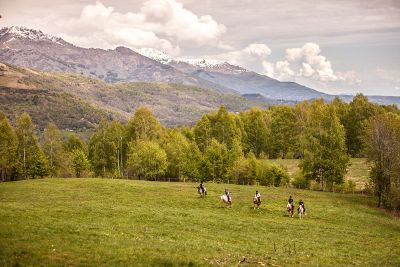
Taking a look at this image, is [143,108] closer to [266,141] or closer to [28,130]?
[28,130]

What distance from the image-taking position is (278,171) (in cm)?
9250

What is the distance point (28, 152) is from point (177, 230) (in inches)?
2713

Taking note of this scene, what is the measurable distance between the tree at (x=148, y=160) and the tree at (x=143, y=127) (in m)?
11.1

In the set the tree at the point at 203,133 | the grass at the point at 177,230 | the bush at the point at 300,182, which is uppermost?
the tree at the point at 203,133

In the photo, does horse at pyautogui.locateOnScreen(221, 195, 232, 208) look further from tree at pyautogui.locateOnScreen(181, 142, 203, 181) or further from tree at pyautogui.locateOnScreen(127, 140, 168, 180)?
tree at pyautogui.locateOnScreen(127, 140, 168, 180)

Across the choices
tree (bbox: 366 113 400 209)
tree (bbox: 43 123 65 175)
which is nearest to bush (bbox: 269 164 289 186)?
tree (bbox: 366 113 400 209)

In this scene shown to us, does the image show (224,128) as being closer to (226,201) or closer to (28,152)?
(28,152)

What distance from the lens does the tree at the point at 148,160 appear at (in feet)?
313

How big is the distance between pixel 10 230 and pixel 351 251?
28652mm

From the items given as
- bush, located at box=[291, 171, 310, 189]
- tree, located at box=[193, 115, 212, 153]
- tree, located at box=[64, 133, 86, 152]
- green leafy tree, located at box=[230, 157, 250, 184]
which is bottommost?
bush, located at box=[291, 171, 310, 189]

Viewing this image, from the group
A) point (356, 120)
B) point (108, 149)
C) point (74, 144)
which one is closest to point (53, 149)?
point (108, 149)

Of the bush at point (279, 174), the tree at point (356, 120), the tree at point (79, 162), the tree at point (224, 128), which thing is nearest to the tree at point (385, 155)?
the bush at point (279, 174)

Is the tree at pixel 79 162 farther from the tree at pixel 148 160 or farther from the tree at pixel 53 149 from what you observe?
the tree at pixel 148 160

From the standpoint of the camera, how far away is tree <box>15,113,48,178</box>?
9281 centimetres
